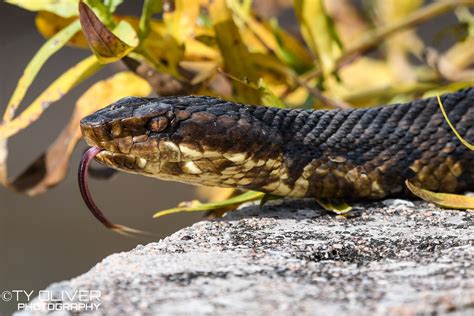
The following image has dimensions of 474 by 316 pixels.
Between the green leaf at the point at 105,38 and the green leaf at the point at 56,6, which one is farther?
the green leaf at the point at 56,6

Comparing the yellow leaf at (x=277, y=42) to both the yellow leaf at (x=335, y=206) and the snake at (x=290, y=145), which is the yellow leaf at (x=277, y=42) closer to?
the snake at (x=290, y=145)

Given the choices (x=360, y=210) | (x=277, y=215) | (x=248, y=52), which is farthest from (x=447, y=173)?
(x=248, y=52)

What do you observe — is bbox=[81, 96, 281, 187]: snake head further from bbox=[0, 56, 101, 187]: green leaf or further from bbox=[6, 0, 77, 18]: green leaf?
bbox=[6, 0, 77, 18]: green leaf

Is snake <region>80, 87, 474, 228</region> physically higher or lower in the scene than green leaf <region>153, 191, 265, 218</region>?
higher

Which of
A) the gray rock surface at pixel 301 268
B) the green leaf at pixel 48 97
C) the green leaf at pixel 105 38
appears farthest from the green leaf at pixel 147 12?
the gray rock surface at pixel 301 268

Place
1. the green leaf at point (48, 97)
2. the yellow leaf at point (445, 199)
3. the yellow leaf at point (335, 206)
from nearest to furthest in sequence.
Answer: the yellow leaf at point (445, 199), the yellow leaf at point (335, 206), the green leaf at point (48, 97)

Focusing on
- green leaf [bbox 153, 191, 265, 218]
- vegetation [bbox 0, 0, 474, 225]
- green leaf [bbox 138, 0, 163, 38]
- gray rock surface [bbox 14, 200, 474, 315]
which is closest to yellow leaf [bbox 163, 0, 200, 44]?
vegetation [bbox 0, 0, 474, 225]
